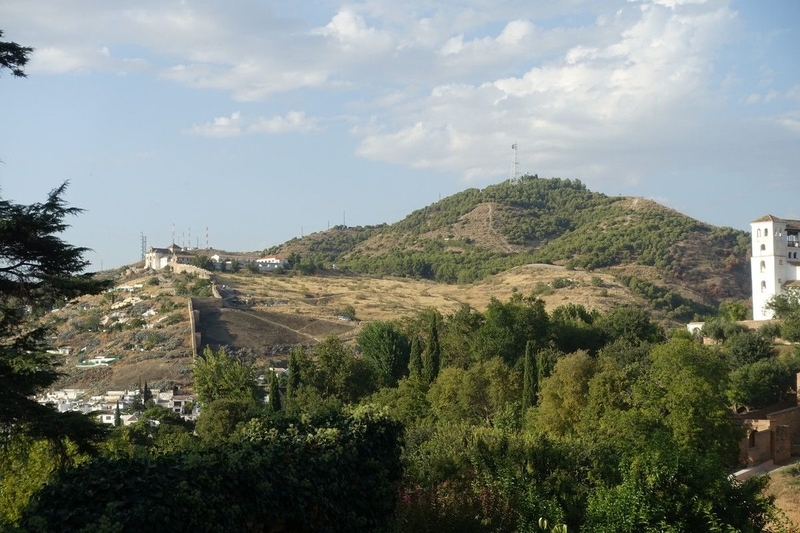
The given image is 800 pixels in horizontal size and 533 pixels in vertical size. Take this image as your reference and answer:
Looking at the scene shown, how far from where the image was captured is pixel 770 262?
174ft

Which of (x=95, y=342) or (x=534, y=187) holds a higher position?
(x=534, y=187)

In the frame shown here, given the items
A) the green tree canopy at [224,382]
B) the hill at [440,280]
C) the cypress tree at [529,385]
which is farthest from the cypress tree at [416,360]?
the hill at [440,280]

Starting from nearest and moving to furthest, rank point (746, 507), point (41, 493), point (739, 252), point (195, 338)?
point (41, 493) < point (746, 507) < point (195, 338) < point (739, 252)

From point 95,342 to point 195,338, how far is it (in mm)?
11881

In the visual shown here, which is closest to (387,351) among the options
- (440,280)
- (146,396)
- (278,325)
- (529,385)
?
(529,385)

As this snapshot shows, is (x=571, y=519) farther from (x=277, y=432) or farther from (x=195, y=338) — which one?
(x=195, y=338)

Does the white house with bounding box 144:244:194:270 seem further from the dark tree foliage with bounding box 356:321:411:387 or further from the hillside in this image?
the dark tree foliage with bounding box 356:321:411:387

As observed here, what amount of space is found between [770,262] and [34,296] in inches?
1913

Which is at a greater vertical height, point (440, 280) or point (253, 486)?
point (440, 280)

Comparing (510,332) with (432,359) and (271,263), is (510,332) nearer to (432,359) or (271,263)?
(432,359)

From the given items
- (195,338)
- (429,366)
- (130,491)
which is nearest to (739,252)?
(195,338)

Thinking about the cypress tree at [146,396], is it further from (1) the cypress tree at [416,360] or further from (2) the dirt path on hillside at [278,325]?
(2) the dirt path on hillside at [278,325]

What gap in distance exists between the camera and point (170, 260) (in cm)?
10250

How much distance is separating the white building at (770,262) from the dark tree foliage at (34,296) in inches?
1857
